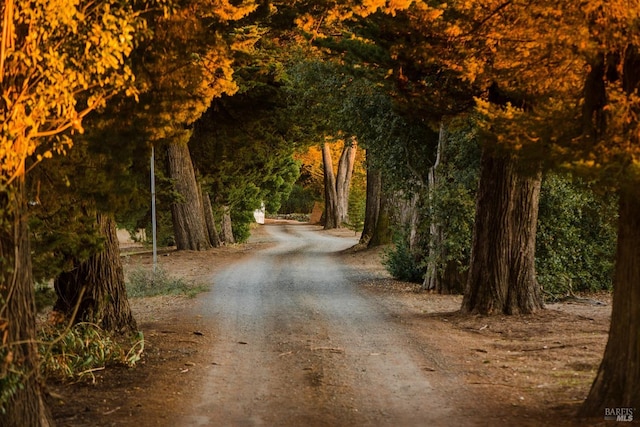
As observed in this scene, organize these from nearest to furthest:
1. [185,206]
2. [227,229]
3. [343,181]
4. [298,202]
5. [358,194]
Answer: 1. [185,206]
2. [227,229]
3. [343,181]
4. [358,194]
5. [298,202]

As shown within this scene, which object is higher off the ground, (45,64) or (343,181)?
(343,181)

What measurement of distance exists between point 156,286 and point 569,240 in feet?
31.0

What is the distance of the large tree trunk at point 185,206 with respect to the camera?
29.0 metres

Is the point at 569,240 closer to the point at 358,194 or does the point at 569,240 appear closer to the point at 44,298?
the point at 44,298

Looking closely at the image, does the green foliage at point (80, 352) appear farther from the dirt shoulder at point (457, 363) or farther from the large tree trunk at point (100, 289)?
the large tree trunk at point (100, 289)

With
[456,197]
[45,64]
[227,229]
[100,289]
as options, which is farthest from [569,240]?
[227,229]

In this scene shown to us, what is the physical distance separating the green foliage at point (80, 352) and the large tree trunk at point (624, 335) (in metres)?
5.55

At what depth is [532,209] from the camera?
13.9 metres

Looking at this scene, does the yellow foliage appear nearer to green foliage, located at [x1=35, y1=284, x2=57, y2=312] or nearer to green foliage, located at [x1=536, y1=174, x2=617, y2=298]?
green foliage, located at [x1=35, y1=284, x2=57, y2=312]

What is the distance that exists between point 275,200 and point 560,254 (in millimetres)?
26138

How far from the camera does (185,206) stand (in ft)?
96.2

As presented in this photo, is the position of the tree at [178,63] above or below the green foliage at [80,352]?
above

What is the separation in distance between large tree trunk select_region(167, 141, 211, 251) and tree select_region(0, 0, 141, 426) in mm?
22299

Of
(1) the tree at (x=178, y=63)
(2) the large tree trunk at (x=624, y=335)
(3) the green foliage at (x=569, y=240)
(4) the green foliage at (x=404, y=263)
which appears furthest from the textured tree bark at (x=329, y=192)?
(2) the large tree trunk at (x=624, y=335)
